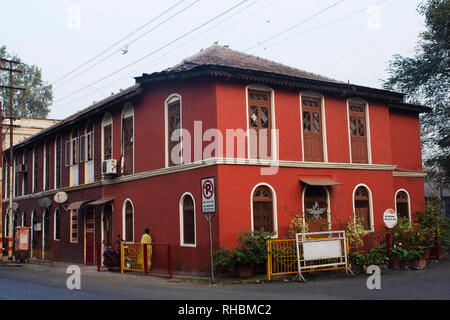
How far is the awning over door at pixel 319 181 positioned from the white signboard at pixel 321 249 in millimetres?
3339

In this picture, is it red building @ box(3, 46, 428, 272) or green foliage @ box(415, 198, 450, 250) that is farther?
green foliage @ box(415, 198, 450, 250)

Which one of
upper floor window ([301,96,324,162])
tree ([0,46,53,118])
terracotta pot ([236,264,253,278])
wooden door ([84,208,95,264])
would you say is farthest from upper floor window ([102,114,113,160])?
tree ([0,46,53,118])

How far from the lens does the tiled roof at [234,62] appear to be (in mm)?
16953

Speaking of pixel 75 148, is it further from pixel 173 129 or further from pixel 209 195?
pixel 209 195

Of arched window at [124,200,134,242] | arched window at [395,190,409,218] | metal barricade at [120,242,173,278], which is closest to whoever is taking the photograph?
metal barricade at [120,242,173,278]

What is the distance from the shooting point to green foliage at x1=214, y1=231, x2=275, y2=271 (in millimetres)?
14695

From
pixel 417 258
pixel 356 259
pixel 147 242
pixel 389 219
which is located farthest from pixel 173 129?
pixel 417 258

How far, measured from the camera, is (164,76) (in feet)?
56.7

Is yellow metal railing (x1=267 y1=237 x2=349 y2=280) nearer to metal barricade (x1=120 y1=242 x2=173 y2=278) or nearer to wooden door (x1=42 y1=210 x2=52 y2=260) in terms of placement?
metal barricade (x1=120 y1=242 x2=173 y2=278)

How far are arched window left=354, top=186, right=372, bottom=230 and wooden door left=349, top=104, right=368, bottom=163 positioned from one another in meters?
1.24

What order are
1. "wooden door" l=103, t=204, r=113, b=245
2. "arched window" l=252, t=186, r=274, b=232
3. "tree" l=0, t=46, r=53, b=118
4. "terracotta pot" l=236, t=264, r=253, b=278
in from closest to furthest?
"terracotta pot" l=236, t=264, r=253, b=278 < "arched window" l=252, t=186, r=274, b=232 < "wooden door" l=103, t=204, r=113, b=245 < "tree" l=0, t=46, r=53, b=118

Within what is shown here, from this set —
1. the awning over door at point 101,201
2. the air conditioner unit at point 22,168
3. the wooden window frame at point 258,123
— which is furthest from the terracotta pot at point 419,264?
the air conditioner unit at point 22,168

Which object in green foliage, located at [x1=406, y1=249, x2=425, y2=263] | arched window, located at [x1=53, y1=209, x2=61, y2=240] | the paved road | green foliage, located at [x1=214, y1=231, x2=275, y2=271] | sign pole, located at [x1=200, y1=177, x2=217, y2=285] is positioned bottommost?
the paved road

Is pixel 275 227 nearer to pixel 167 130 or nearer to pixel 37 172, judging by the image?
pixel 167 130
